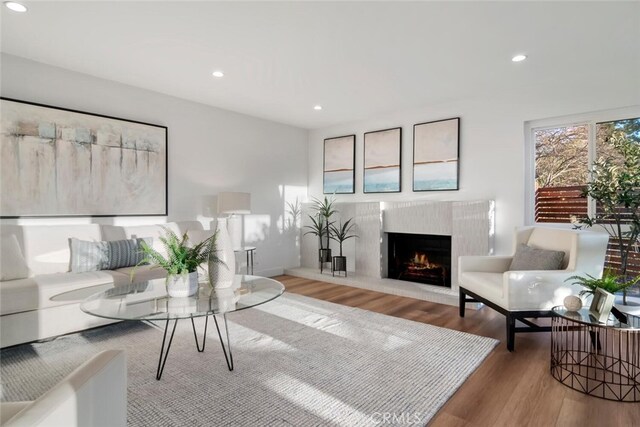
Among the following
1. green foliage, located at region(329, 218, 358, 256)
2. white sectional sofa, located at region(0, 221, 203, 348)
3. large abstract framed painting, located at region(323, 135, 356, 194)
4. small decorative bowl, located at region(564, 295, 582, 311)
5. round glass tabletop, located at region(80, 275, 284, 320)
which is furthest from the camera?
large abstract framed painting, located at region(323, 135, 356, 194)

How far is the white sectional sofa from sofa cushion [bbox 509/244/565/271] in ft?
11.1

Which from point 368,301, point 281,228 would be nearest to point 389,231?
point 368,301

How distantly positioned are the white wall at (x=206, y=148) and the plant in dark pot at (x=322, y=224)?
0.44m

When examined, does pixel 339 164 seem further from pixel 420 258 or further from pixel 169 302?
pixel 169 302

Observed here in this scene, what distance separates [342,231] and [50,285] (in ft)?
11.7

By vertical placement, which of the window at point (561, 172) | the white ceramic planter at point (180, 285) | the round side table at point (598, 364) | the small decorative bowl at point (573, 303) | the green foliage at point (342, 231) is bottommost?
the round side table at point (598, 364)

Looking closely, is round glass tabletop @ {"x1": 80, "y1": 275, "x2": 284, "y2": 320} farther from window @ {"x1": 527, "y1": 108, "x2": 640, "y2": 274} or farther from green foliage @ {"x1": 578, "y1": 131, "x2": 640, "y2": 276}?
window @ {"x1": 527, "y1": 108, "x2": 640, "y2": 274}

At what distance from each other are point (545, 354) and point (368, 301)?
1836 millimetres

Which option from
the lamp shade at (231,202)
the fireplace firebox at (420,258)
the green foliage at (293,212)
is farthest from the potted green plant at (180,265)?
the green foliage at (293,212)

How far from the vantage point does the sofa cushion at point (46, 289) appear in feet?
7.98

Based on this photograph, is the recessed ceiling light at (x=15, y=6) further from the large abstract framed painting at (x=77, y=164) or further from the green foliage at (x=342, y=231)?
the green foliage at (x=342, y=231)

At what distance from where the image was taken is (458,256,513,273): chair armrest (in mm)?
3385

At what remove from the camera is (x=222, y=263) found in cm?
225

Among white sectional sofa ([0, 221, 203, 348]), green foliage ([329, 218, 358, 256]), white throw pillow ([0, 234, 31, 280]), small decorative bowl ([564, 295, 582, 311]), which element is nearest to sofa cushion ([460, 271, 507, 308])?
small decorative bowl ([564, 295, 582, 311])
